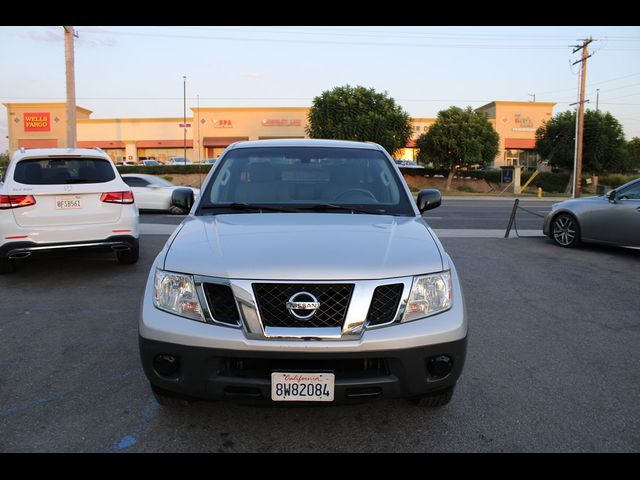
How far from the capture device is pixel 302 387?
2.61 metres

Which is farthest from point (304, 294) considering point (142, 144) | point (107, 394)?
point (142, 144)

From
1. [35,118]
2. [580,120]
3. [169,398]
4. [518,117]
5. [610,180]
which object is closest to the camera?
[169,398]

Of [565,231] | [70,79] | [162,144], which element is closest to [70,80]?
[70,79]

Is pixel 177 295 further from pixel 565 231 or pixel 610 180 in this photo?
pixel 610 180

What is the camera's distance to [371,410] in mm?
3307

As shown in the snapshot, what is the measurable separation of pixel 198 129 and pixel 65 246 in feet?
171

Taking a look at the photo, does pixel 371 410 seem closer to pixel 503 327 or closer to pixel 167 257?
pixel 167 257

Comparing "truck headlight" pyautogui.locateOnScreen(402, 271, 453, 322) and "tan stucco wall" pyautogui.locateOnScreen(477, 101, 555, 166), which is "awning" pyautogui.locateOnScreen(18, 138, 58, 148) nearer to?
"tan stucco wall" pyautogui.locateOnScreen(477, 101, 555, 166)

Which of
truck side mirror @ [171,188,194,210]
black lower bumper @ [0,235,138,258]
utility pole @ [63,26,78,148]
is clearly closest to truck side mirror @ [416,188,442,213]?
truck side mirror @ [171,188,194,210]

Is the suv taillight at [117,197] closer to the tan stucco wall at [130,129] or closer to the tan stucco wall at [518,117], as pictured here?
the tan stucco wall at [518,117]

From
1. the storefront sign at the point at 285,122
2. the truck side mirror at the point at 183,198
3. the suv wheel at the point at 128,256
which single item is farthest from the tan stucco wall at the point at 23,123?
the truck side mirror at the point at 183,198

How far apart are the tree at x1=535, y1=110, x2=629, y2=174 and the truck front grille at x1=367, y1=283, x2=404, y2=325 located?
4134cm
